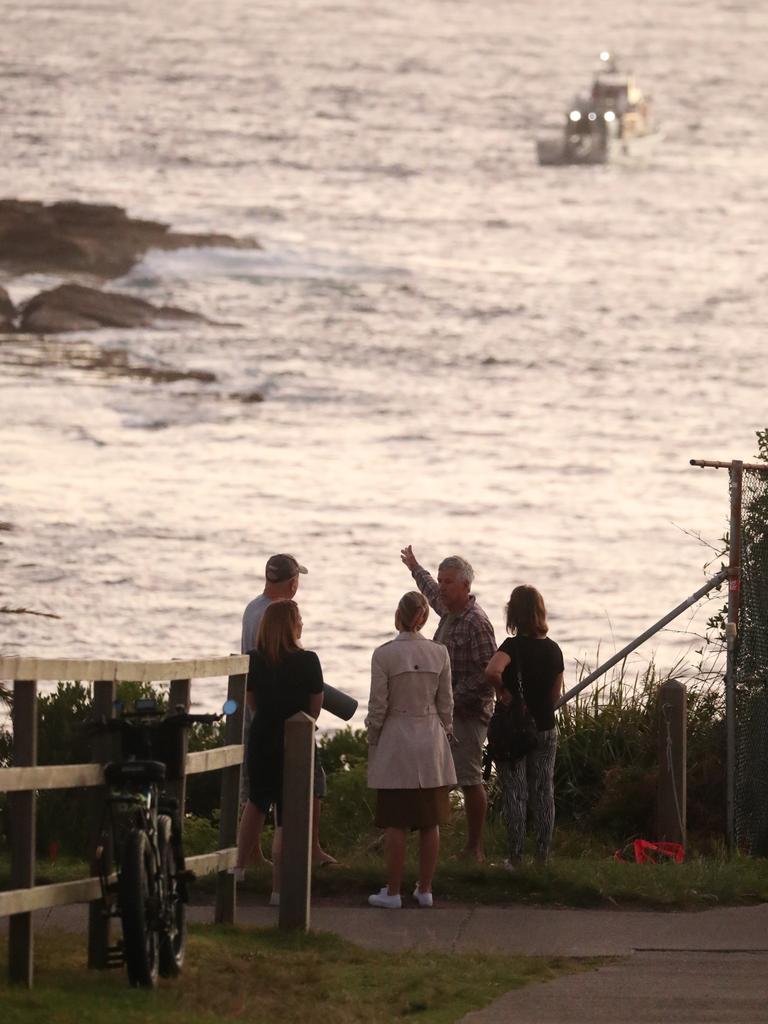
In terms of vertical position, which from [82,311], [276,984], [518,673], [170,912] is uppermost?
[82,311]

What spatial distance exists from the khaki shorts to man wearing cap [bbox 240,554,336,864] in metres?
0.76

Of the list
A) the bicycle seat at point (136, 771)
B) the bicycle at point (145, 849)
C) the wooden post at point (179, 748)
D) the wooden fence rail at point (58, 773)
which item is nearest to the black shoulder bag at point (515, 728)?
the wooden fence rail at point (58, 773)

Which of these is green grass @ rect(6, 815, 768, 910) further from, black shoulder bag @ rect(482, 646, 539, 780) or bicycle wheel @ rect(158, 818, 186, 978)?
bicycle wheel @ rect(158, 818, 186, 978)

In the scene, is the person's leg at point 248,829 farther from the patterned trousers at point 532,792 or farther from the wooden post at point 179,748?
A: the wooden post at point 179,748

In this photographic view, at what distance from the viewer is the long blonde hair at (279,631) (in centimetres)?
936

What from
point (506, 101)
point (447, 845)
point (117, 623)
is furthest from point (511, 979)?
point (506, 101)

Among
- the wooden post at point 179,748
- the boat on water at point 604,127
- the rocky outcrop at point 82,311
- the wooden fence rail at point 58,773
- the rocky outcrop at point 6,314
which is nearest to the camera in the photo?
the wooden fence rail at point 58,773

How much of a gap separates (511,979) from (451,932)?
3.38 ft

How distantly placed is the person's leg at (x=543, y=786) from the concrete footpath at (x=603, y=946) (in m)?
1.00

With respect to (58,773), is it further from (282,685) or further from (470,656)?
(470,656)

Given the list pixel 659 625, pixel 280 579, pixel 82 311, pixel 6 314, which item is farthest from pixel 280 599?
pixel 6 314

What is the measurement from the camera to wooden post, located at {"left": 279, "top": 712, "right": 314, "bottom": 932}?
8508mm

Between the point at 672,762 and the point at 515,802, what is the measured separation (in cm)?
107

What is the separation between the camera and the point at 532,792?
10.5 m
